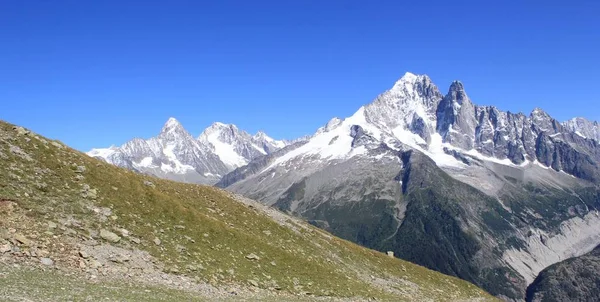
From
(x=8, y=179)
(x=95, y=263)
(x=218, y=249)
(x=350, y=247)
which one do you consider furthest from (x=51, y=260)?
(x=350, y=247)

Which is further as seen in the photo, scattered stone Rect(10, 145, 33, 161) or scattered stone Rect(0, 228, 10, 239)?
scattered stone Rect(10, 145, 33, 161)

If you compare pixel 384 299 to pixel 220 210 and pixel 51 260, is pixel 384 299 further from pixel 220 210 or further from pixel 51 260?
pixel 51 260

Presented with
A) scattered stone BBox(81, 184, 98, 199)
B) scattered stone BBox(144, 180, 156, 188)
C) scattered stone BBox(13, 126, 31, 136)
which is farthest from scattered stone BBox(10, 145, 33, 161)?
scattered stone BBox(144, 180, 156, 188)

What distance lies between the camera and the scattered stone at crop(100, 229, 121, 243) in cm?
4356

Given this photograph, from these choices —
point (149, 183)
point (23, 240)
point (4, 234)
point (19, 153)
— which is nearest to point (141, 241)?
point (23, 240)

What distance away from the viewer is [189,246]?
161 feet

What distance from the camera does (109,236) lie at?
43875 mm

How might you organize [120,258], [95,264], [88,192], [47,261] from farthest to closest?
1. [88,192]
2. [120,258]
3. [95,264]
4. [47,261]

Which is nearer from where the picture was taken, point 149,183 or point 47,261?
point 47,261

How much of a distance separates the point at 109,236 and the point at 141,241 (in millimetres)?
3072

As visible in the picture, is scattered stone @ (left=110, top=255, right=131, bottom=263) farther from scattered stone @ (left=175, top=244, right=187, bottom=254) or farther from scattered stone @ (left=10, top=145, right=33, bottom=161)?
scattered stone @ (left=10, top=145, right=33, bottom=161)

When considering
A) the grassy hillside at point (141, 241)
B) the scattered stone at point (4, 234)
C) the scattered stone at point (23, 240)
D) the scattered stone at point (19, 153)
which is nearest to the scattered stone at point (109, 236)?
the grassy hillside at point (141, 241)

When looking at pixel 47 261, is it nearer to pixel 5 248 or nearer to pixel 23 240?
pixel 23 240

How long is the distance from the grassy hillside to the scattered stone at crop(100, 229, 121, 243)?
15cm
